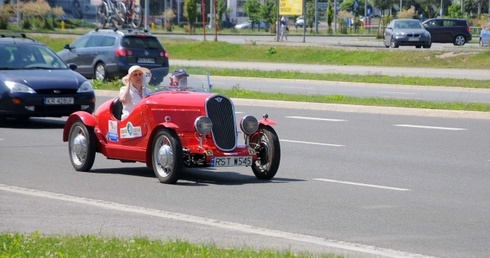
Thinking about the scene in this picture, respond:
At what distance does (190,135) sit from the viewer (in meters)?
11.6

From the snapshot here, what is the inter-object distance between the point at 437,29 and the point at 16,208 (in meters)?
50.6

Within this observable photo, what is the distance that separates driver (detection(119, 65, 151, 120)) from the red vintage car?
0.24 meters

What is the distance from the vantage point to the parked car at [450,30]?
189 feet

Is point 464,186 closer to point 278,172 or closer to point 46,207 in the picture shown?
point 278,172

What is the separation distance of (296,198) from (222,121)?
5.24 ft

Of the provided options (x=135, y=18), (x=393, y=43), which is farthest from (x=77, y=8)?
(x=393, y=43)

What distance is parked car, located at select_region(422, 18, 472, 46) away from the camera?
57625 mm

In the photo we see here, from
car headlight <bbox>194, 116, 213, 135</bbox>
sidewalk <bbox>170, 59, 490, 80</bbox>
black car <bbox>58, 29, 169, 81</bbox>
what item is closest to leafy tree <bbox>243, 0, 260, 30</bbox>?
sidewalk <bbox>170, 59, 490, 80</bbox>

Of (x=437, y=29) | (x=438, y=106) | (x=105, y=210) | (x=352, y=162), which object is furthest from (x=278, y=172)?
(x=437, y=29)

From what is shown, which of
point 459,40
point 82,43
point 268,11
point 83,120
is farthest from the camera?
point 268,11

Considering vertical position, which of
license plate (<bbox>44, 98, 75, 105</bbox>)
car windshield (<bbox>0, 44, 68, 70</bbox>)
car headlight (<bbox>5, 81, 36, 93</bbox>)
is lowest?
license plate (<bbox>44, 98, 75, 105</bbox>)

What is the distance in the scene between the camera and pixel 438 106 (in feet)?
70.4

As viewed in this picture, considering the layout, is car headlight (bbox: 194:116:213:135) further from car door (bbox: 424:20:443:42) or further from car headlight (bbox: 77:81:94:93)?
car door (bbox: 424:20:443:42)

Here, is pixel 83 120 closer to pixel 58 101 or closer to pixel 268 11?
pixel 58 101
